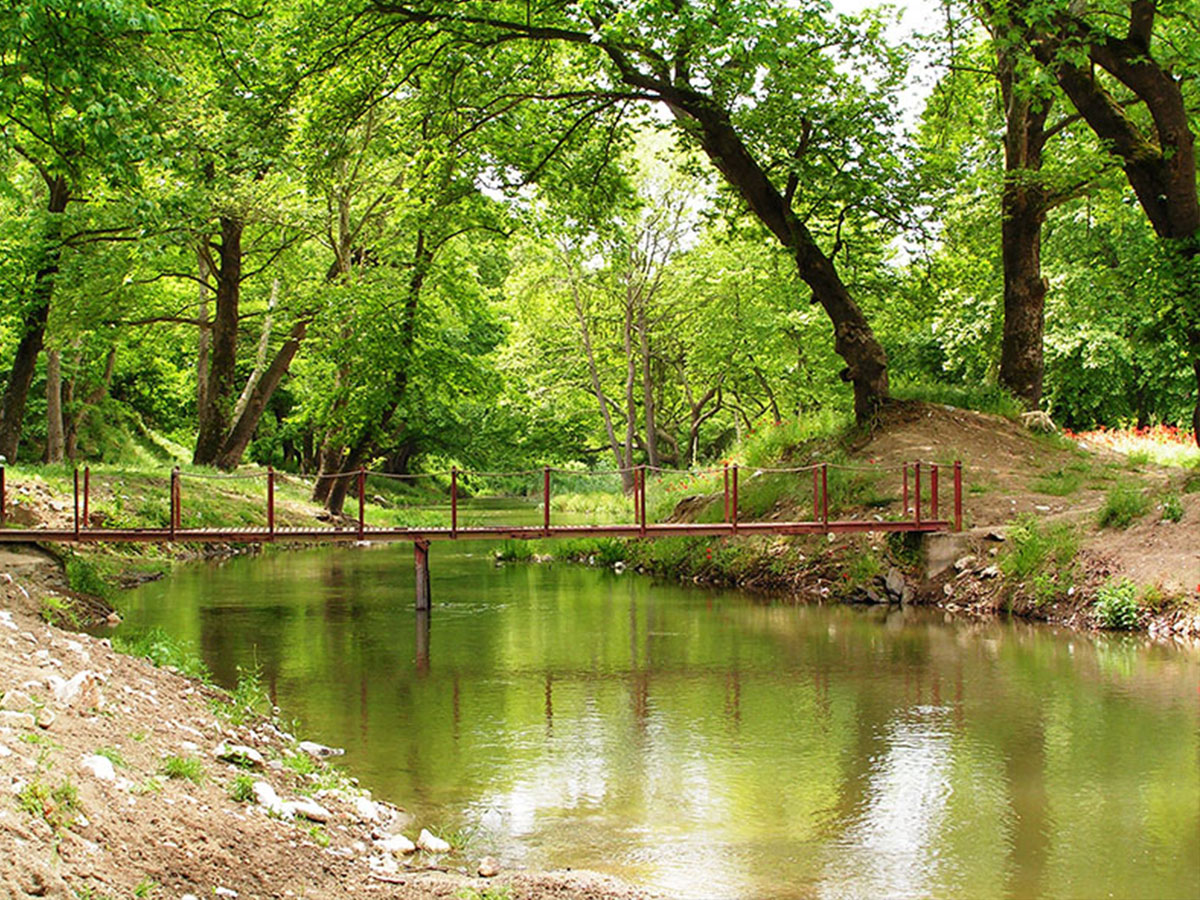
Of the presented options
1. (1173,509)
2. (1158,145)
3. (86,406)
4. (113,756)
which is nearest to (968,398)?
(1158,145)

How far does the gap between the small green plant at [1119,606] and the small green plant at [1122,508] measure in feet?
3.89

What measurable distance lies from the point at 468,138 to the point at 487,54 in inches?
58.0

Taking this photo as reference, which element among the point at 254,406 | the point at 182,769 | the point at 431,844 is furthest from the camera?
the point at 254,406

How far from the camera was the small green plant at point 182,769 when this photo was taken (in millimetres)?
6156

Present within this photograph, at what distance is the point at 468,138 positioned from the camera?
1992cm

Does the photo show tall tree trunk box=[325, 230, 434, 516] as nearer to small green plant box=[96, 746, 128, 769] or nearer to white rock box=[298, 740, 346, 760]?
white rock box=[298, 740, 346, 760]

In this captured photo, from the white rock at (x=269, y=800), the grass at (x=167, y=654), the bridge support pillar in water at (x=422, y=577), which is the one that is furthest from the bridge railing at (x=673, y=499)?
the white rock at (x=269, y=800)

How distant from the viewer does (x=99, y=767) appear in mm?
5613

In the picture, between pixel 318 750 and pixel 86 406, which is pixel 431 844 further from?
pixel 86 406

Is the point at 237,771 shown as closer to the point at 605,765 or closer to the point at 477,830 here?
the point at 477,830

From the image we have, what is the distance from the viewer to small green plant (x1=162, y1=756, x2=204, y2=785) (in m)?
6.16

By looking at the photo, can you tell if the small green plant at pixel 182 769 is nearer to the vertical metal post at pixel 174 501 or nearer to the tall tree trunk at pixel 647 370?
the vertical metal post at pixel 174 501

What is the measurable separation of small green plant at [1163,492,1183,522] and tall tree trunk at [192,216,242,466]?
21.2m

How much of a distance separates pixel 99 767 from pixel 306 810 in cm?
122
